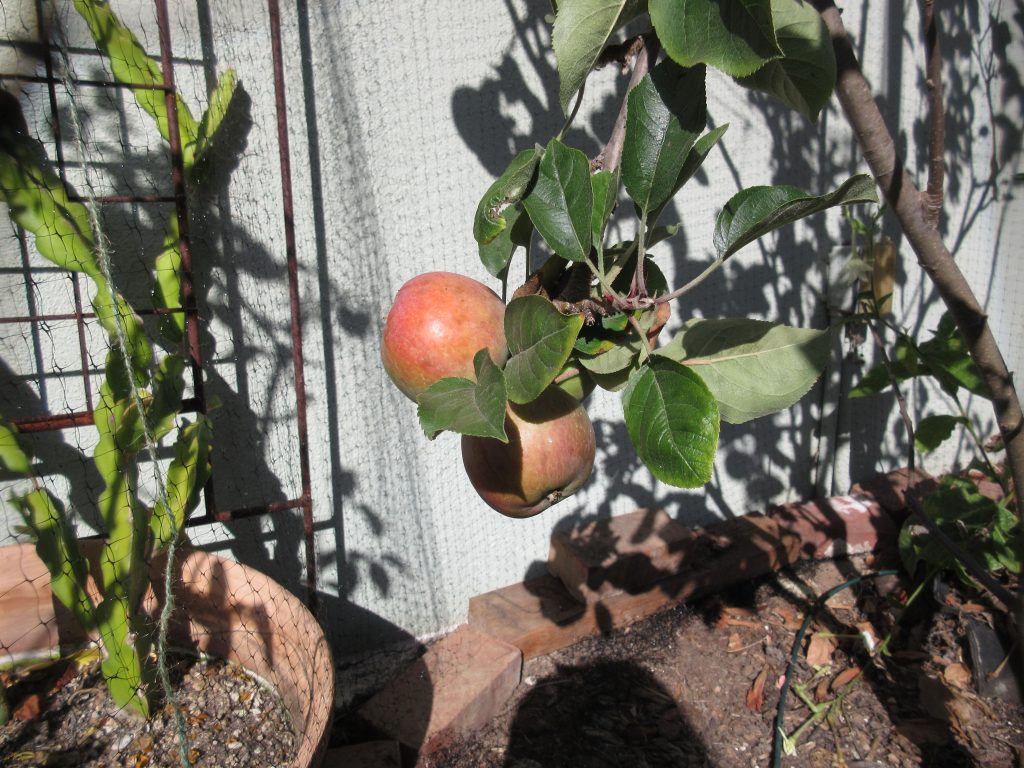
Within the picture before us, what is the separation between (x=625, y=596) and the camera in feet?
8.80

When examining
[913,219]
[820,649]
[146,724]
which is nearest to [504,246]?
[913,219]

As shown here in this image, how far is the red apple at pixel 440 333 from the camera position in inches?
29.2

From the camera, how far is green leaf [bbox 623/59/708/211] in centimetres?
66

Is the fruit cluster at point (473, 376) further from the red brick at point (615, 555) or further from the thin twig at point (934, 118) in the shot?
the red brick at point (615, 555)

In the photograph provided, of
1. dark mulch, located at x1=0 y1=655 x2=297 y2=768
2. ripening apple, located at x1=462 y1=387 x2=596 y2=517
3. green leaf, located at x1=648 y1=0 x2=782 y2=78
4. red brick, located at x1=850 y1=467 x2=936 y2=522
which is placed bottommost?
red brick, located at x1=850 y1=467 x2=936 y2=522

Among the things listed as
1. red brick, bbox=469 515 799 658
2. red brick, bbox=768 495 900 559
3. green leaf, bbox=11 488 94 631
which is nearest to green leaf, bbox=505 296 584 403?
green leaf, bbox=11 488 94 631

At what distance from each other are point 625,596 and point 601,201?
2217mm

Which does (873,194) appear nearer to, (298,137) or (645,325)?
(645,325)

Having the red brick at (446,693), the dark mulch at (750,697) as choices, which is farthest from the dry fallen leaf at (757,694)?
the red brick at (446,693)

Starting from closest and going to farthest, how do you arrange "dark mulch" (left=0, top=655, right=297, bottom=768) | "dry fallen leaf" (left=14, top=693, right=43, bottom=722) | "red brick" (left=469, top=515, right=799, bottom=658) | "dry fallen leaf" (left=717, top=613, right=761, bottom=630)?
1. "dark mulch" (left=0, top=655, right=297, bottom=768)
2. "dry fallen leaf" (left=14, top=693, right=43, bottom=722)
3. "red brick" (left=469, top=515, right=799, bottom=658)
4. "dry fallen leaf" (left=717, top=613, right=761, bottom=630)

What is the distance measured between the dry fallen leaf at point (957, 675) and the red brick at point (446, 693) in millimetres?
1335

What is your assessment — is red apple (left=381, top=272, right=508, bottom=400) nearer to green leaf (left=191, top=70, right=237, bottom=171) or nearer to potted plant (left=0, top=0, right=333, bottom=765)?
potted plant (left=0, top=0, right=333, bottom=765)

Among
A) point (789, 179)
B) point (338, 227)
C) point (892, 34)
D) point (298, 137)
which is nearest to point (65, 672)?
point (338, 227)

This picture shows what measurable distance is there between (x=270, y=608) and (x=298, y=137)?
48.1 inches
